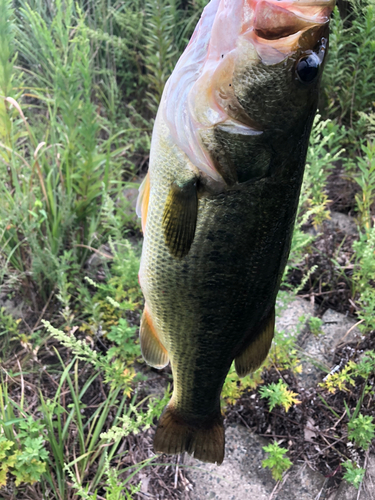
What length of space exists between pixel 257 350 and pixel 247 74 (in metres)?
0.95

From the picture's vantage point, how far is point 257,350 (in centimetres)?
144

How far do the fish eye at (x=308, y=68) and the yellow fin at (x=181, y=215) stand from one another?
408 mm

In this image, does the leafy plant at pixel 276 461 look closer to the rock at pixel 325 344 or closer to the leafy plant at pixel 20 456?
the rock at pixel 325 344

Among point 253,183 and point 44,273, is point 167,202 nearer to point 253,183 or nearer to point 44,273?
point 253,183

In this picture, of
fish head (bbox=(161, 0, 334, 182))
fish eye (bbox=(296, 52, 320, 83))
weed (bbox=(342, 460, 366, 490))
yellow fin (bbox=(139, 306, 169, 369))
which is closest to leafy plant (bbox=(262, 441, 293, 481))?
weed (bbox=(342, 460, 366, 490))

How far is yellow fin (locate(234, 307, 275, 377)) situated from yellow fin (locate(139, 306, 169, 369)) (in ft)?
1.04

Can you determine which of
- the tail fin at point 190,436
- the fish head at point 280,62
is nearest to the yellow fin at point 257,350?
the tail fin at point 190,436

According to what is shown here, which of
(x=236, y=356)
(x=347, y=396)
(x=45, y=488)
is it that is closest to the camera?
(x=236, y=356)

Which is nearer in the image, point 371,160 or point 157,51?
point 371,160

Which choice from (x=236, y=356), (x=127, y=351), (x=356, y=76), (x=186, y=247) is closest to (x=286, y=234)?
(x=186, y=247)

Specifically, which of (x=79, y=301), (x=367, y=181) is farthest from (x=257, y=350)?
→ (x=367, y=181)

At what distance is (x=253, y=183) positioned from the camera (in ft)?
3.71

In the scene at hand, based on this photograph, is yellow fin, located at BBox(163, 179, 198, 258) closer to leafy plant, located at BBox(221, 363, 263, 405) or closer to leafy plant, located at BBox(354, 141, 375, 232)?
leafy plant, located at BBox(221, 363, 263, 405)

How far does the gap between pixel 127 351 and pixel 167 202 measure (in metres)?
1.12
